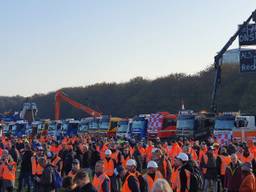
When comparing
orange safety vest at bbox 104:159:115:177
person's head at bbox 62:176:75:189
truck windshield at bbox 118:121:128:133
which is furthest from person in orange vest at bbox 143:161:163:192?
truck windshield at bbox 118:121:128:133

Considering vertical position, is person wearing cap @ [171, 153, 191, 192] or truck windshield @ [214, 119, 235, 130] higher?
truck windshield @ [214, 119, 235, 130]

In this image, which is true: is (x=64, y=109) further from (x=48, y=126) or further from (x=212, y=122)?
(x=212, y=122)

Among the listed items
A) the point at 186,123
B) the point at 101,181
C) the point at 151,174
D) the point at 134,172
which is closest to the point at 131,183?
the point at 134,172

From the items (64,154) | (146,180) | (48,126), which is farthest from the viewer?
(48,126)

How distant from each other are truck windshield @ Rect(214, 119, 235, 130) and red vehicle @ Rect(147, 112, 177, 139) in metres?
5.89

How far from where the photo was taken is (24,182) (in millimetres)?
16891

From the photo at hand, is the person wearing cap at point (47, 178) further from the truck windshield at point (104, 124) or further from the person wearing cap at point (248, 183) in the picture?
the truck windshield at point (104, 124)

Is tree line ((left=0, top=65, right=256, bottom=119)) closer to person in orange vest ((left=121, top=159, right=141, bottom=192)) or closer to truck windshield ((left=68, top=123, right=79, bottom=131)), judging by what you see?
truck windshield ((left=68, top=123, right=79, bottom=131))

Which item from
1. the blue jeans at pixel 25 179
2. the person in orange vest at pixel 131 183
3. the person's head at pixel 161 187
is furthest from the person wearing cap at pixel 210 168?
the person's head at pixel 161 187

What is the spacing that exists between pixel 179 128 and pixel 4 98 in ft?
332

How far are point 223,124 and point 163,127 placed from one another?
6747 mm

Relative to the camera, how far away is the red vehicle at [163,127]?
121 feet

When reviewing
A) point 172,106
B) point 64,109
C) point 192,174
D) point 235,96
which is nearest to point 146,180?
point 192,174

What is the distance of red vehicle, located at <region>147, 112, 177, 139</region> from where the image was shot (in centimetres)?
3675
